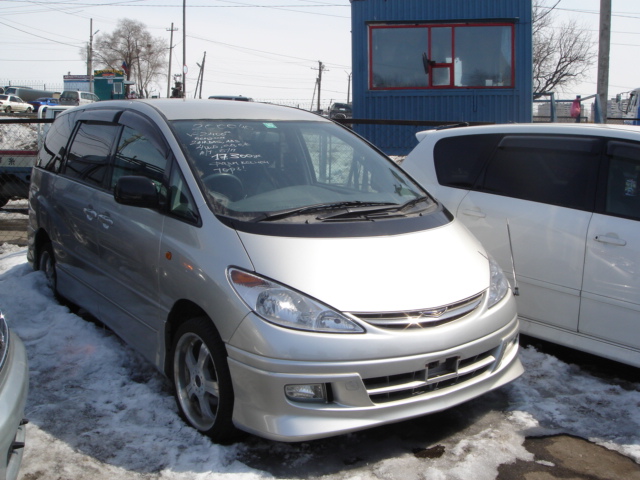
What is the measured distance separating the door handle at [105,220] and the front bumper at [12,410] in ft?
4.97

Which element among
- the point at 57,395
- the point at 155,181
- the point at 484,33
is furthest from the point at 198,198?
the point at 484,33

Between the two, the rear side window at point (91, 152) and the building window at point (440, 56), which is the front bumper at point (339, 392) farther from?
the building window at point (440, 56)

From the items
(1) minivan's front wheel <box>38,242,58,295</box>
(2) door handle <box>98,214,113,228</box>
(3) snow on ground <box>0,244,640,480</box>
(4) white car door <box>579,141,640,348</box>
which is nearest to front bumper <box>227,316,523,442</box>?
(3) snow on ground <box>0,244,640,480</box>

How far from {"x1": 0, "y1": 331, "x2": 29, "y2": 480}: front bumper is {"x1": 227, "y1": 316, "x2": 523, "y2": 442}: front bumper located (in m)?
0.92

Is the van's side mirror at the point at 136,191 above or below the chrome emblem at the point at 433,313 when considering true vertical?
above

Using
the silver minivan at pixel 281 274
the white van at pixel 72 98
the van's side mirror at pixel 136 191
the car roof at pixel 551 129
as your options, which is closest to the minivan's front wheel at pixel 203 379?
the silver minivan at pixel 281 274

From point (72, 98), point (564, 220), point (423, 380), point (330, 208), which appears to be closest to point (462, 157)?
point (564, 220)

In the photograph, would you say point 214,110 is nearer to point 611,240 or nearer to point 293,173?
point 293,173

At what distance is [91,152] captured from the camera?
16.5ft

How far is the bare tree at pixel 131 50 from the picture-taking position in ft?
→ 281

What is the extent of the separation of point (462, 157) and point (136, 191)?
267 centimetres

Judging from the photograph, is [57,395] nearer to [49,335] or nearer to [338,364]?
[49,335]

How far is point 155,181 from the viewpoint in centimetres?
410

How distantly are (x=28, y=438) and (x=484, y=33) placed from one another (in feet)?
40.0
